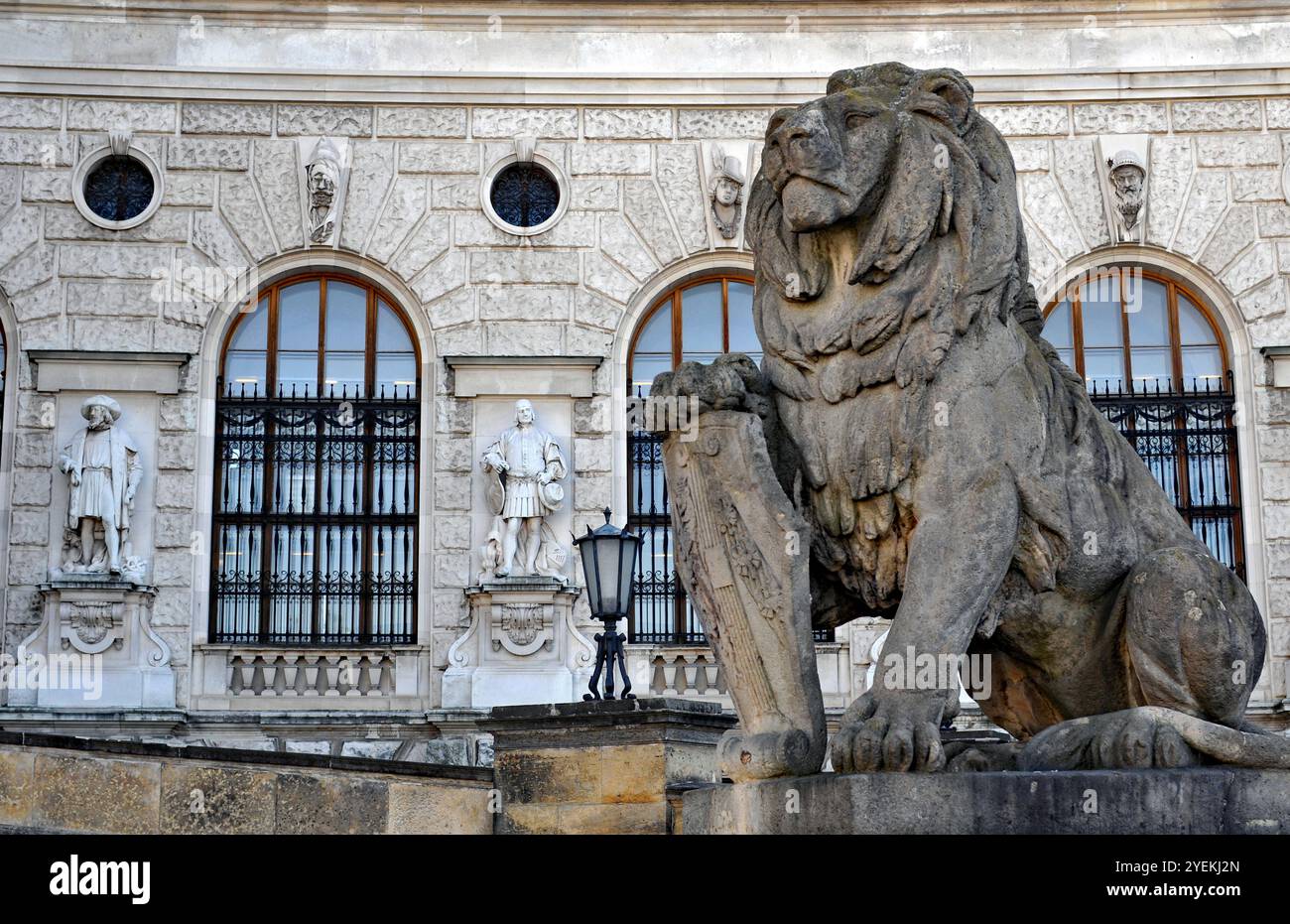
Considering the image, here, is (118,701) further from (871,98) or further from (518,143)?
(871,98)

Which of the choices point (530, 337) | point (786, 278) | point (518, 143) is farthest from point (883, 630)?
point (786, 278)

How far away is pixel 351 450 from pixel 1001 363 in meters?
17.1

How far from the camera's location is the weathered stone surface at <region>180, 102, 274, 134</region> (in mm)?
22016

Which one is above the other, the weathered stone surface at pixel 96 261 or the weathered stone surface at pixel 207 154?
the weathered stone surface at pixel 207 154

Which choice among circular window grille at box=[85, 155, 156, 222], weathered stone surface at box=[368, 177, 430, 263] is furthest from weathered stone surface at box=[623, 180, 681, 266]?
circular window grille at box=[85, 155, 156, 222]

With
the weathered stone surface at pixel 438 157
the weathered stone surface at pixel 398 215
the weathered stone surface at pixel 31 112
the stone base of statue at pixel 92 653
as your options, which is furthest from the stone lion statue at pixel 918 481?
the weathered stone surface at pixel 31 112

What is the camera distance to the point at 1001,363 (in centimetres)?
520

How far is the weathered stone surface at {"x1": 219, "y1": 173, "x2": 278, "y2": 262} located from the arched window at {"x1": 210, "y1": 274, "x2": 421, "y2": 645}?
1.75 ft

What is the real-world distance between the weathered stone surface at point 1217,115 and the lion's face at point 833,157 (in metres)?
17.9

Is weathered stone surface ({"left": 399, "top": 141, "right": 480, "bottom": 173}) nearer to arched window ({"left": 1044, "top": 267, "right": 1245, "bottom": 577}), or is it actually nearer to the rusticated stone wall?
the rusticated stone wall

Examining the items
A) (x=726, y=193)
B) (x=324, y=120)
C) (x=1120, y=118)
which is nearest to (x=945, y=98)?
(x=726, y=193)

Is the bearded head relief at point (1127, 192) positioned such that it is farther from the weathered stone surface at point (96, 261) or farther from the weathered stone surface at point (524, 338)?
the weathered stone surface at point (96, 261)

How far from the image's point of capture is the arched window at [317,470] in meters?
21.4

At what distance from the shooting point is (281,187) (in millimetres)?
21969
